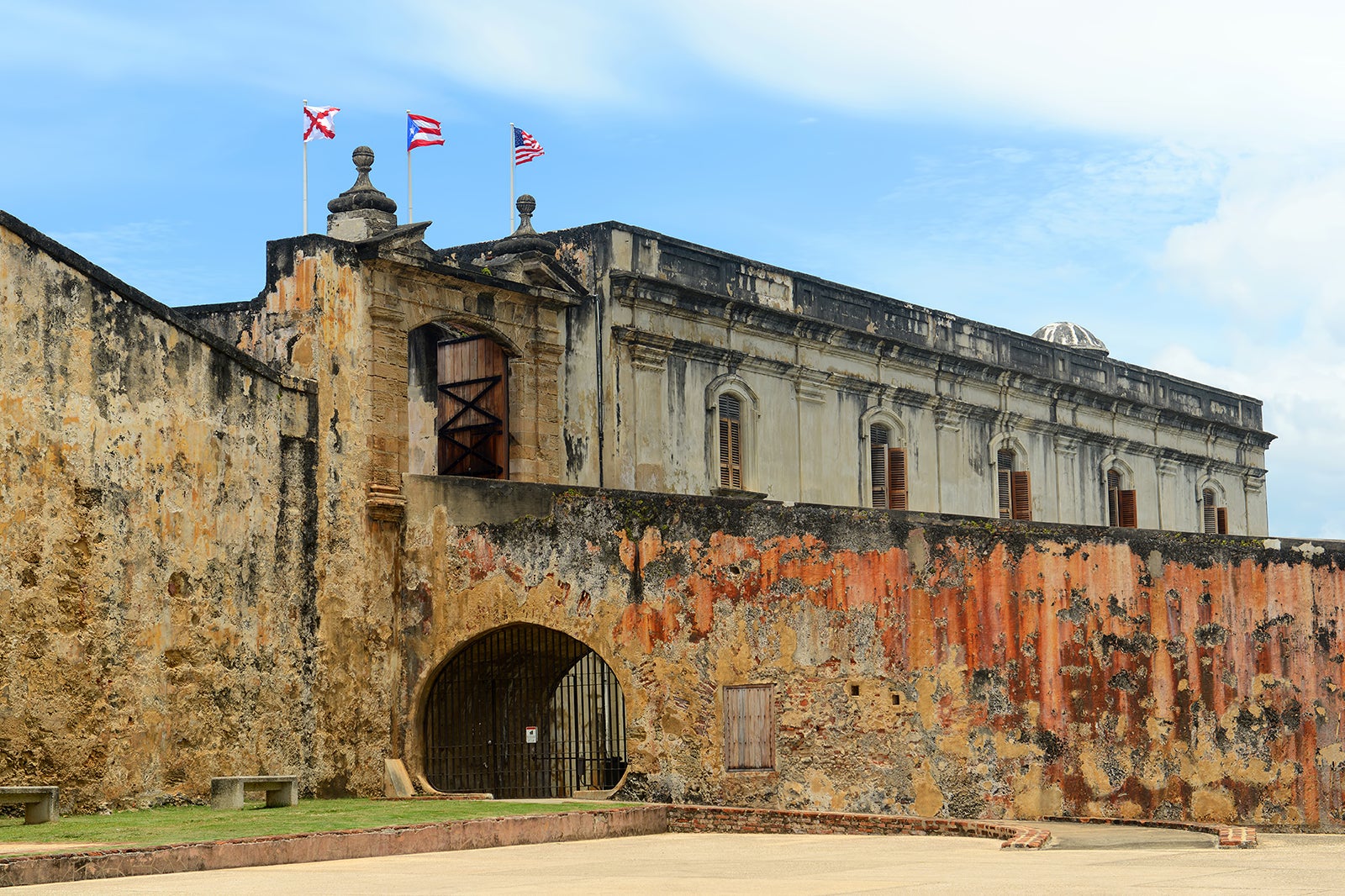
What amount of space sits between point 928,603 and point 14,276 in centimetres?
794

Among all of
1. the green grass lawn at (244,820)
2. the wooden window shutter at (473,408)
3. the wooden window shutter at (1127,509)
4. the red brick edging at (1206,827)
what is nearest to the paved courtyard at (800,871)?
the red brick edging at (1206,827)

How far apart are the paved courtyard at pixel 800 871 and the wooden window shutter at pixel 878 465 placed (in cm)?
1229

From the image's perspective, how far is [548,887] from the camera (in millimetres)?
8773

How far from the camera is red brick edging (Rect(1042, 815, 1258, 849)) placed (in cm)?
1233

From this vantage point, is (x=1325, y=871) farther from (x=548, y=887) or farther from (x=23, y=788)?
(x=23, y=788)

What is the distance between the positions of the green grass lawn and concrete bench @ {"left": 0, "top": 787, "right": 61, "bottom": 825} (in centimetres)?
11

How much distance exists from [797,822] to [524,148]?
36.2 ft

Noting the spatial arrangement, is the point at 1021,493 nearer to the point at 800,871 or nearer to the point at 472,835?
the point at 472,835

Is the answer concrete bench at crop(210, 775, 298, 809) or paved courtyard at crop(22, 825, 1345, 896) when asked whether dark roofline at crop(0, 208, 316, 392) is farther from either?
paved courtyard at crop(22, 825, 1345, 896)

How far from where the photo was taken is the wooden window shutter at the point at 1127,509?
100.0ft

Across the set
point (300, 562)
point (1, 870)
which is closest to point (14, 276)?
point (300, 562)

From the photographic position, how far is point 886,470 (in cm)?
2544

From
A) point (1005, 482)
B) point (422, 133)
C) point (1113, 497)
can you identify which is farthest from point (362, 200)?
point (1113, 497)

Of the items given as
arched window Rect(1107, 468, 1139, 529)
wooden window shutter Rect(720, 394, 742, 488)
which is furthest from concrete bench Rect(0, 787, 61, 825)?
arched window Rect(1107, 468, 1139, 529)
